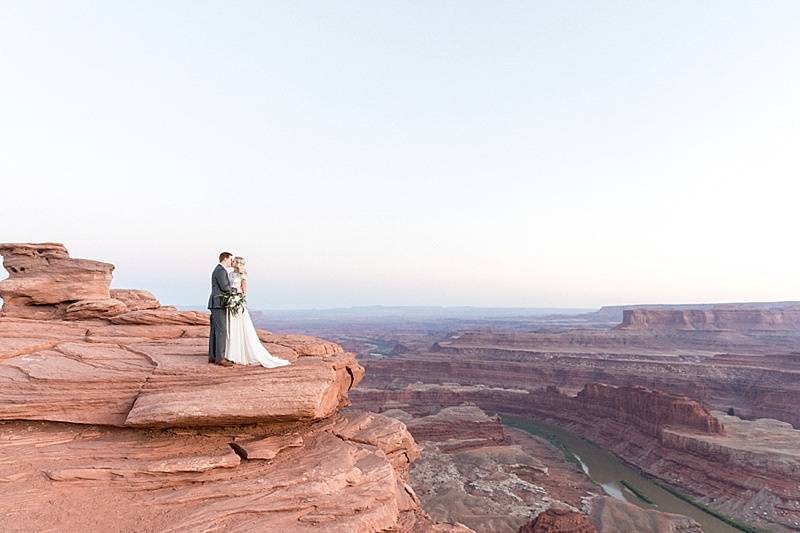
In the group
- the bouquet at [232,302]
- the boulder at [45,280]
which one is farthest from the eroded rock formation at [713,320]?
the boulder at [45,280]

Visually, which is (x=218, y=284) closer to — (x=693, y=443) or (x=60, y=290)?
(x=60, y=290)

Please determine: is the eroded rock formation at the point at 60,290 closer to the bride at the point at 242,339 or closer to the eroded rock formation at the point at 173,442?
the eroded rock formation at the point at 173,442

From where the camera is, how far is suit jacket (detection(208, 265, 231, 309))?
10.1 meters

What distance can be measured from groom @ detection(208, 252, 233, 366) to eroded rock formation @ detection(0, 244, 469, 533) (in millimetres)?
351

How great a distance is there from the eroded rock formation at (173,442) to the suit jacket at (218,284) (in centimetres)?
154

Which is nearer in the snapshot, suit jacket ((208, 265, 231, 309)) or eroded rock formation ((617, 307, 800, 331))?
suit jacket ((208, 265, 231, 309))

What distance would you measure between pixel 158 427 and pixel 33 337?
5.17 m

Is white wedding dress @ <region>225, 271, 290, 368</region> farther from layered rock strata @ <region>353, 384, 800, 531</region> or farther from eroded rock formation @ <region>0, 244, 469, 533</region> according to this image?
layered rock strata @ <region>353, 384, 800, 531</region>

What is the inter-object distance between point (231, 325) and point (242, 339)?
48cm

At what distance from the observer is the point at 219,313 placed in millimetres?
10070

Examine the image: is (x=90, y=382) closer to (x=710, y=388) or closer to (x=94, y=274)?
(x=94, y=274)

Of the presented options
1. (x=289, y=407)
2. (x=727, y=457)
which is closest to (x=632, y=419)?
(x=727, y=457)

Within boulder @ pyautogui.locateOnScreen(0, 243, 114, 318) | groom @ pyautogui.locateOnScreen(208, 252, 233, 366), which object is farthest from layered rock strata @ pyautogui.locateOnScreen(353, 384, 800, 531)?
boulder @ pyautogui.locateOnScreen(0, 243, 114, 318)

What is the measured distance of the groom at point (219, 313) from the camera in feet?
33.1
